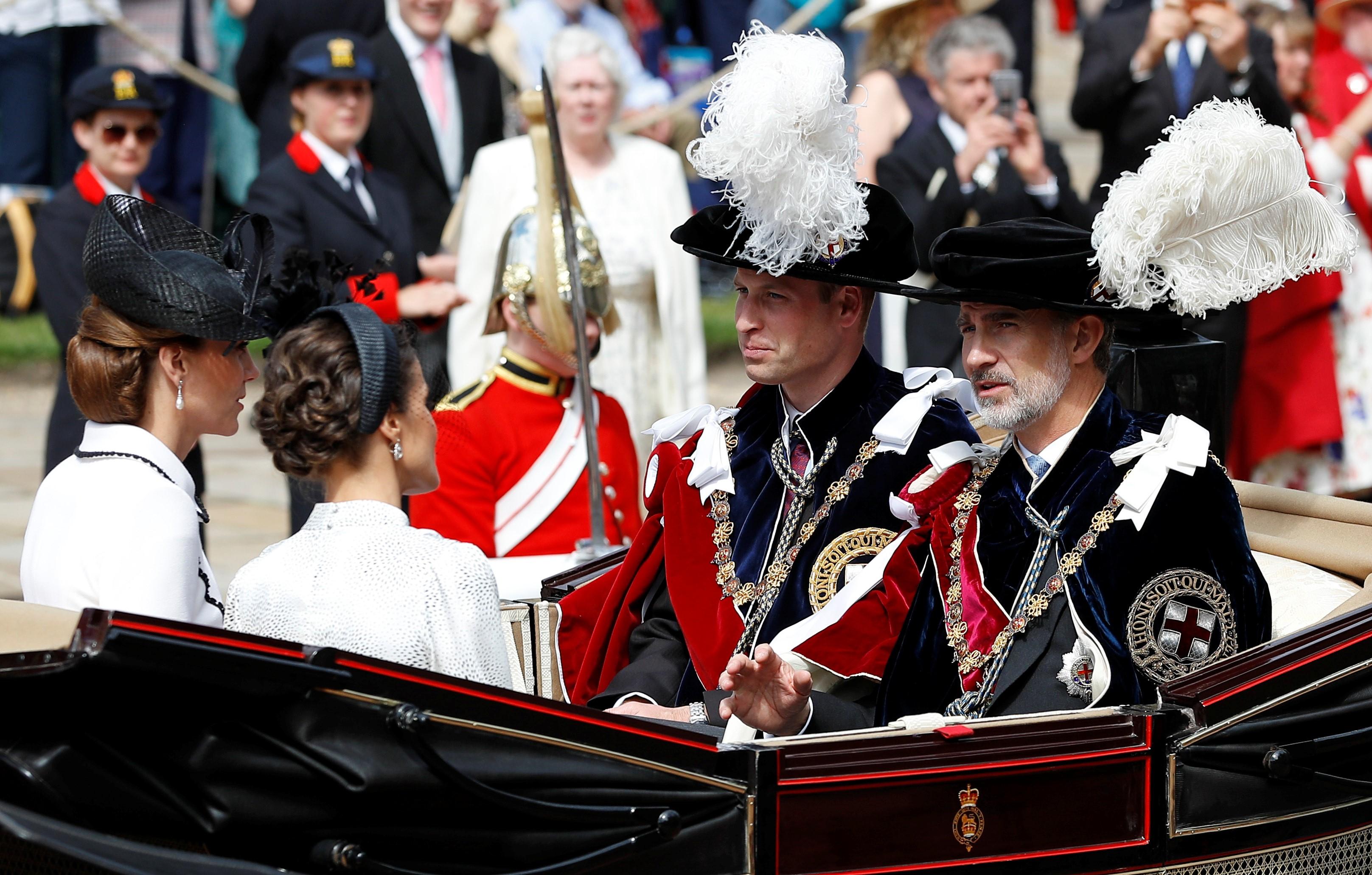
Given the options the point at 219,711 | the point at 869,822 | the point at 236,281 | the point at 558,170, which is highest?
the point at 558,170

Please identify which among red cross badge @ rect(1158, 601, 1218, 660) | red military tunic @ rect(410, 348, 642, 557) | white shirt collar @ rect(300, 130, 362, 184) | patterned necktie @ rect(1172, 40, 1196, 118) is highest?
patterned necktie @ rect(1172, 40, 1196, 118)

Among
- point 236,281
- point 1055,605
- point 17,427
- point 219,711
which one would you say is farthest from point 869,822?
point 17,427

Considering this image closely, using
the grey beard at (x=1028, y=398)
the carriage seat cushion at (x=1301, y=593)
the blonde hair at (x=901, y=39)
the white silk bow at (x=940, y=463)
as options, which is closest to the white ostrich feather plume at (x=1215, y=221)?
the grey beard at (x=1028, y=398)

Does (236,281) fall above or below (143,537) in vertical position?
above

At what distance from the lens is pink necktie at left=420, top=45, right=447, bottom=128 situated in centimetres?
672

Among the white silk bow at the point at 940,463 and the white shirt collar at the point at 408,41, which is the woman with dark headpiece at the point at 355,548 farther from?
the white shirt collar at the point at 408,41

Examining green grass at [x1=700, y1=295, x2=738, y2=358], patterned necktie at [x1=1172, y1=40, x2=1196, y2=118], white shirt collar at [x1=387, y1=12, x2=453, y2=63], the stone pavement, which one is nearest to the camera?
patterned necktie at [x1=1172, y1=40, x2=1196, y2=118]

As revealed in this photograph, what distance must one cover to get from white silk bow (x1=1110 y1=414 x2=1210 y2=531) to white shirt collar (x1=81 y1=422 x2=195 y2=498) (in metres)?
1.55

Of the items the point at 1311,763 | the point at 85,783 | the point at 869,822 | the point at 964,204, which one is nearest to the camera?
the point at 85,783

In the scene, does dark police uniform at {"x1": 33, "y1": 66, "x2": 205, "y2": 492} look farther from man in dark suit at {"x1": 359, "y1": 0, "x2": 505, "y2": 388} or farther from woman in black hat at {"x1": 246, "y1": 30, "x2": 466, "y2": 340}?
man in dark suit at {"x1": 359, "y1": 0, "x2": 505, "y2": 388}

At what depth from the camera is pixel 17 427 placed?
30.5 feet

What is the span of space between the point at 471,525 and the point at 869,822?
1.98 metres

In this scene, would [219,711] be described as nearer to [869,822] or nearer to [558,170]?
[869,822]

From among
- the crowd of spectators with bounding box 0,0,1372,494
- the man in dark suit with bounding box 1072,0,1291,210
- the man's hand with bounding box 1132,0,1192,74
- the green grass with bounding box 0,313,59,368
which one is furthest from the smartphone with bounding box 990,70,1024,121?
the green grass with bounding box 0,313,59,368
